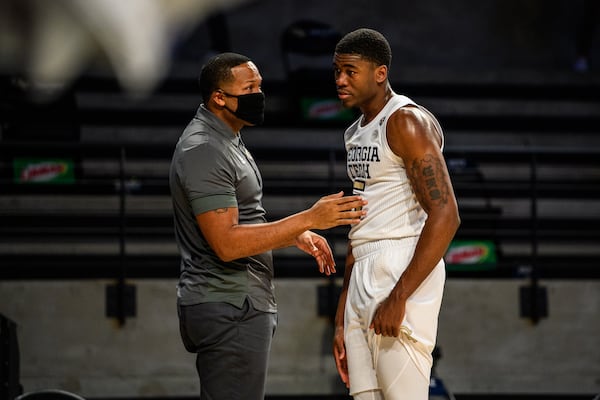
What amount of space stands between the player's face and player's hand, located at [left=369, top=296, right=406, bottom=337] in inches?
26.4

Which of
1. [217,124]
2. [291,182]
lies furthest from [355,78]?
[291,182]

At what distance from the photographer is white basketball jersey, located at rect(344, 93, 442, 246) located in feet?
9.07

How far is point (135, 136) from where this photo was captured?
764 cm

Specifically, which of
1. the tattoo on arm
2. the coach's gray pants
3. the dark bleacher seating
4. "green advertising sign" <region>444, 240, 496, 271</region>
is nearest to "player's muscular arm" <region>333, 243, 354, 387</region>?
the coach's gray pants

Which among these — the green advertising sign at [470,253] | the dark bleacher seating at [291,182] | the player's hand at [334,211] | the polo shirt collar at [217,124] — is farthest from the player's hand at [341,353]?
the green advertising sign at [470,253]

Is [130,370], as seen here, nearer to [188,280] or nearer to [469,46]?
[188,280]

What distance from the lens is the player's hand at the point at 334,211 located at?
2643 millimetres

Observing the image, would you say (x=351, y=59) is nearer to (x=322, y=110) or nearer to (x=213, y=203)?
(x=213, y=203)

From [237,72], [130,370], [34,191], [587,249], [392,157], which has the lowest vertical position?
[130,370]

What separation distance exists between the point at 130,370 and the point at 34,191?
2117mm

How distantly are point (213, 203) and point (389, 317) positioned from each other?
651 millimetres

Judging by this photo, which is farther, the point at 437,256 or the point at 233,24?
the point at 233,24

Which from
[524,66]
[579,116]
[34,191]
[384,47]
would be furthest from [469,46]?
[384,47]

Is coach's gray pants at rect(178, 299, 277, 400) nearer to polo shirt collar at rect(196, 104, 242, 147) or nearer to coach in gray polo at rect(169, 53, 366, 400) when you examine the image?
coach in gray polo at rect(169, 53, 366, 400)
